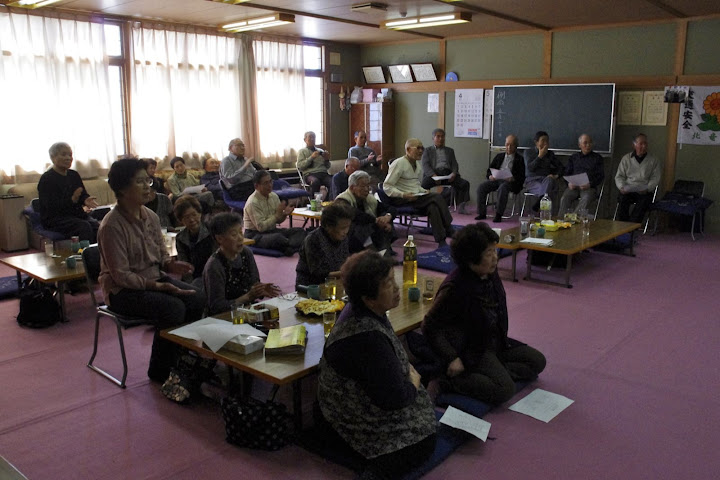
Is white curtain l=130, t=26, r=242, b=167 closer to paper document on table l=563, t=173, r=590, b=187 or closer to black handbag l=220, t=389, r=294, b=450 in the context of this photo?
paper document on table l=563, t=173, r=590, b=187

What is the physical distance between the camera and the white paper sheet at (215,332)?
9.63 feet

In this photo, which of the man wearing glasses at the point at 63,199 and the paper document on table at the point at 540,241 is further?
the man wearing glasses at the point at 63,199

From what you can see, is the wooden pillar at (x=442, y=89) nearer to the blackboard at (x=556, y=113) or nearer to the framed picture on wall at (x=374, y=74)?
the blackboard at (x=556, y=113)

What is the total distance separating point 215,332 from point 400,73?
899 centimetres

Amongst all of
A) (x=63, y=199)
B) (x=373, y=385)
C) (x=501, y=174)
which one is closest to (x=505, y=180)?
(x=501, y=174)

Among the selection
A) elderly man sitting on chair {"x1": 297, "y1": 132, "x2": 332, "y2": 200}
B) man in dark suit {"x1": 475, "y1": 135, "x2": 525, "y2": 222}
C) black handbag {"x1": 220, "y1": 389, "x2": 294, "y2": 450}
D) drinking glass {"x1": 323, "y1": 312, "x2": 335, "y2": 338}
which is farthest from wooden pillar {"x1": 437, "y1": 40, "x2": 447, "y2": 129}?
black handbag {"x1": 220, "y1": 389, "x2": 294, "y2": 450}

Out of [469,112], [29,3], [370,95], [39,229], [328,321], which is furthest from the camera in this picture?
[370,95]

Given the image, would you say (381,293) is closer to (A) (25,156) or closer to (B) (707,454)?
(B) (707,454)

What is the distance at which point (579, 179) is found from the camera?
8344mm

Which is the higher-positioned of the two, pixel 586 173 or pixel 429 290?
pixel 586 173

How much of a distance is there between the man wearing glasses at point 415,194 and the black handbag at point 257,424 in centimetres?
451

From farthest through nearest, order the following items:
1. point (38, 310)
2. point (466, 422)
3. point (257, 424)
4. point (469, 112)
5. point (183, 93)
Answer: point (469, 112)
point (183, 93)
point (38, 310)
point (466, 422)
point (257, 424)

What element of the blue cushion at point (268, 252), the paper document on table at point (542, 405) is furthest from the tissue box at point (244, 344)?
the blue cushion at point (268, 252)

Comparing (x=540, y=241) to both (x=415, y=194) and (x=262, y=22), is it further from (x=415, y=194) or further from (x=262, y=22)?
(x=262, y=22)
